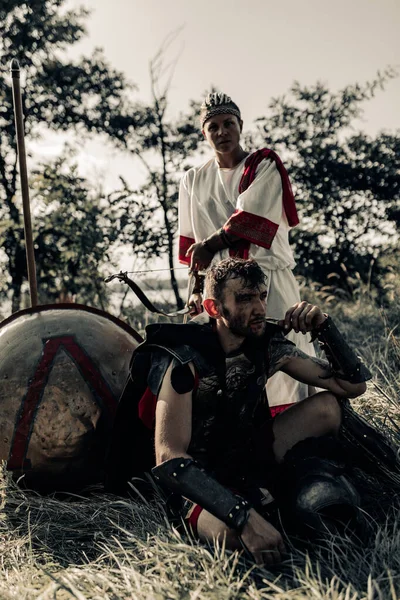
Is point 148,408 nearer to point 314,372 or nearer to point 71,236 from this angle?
point 314,372

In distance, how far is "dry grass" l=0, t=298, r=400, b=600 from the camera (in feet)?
6.10

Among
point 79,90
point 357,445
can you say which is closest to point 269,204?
point 357,445

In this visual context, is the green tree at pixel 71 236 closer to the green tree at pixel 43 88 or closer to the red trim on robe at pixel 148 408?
the green tree at pixel 43 88

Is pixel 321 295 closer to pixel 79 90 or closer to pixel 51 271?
pixel 51 271

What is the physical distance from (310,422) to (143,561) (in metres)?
0.90

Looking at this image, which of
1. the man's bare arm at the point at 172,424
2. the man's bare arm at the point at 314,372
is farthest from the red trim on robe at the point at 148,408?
the man's bare arm at the point at 314,372

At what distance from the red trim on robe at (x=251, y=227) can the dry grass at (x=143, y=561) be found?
1.33m

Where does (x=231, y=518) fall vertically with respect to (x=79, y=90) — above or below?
below

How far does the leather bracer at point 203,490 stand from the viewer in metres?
2.06

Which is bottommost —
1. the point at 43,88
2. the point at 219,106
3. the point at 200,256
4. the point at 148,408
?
the point at 148,408

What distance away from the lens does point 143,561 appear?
204 centimetres

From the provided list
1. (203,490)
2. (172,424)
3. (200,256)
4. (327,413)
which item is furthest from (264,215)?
(203,490)

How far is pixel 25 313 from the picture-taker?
10.3 ft

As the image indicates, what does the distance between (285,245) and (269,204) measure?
287 mm
